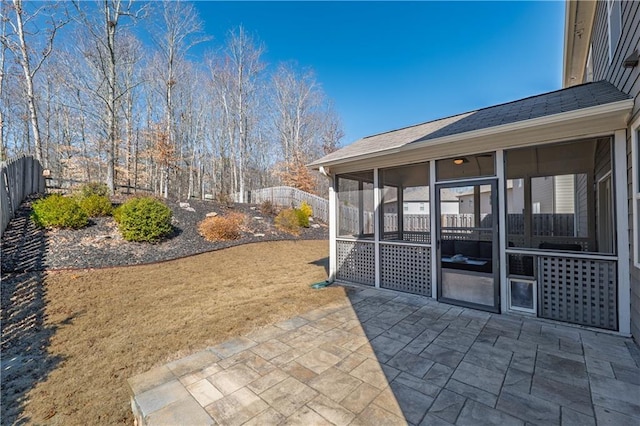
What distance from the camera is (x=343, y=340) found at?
3.10 m

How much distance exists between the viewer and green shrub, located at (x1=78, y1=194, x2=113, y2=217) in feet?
25.3

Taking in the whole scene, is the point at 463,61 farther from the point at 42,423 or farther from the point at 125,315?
the point at 42,423

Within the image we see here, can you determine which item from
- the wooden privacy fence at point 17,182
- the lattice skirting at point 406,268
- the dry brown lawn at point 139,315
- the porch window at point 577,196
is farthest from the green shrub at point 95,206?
the porch window at point 577,196

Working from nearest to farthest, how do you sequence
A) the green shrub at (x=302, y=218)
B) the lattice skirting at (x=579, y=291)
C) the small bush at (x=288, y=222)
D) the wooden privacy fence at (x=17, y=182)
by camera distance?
the lattice skirting at (x=579, y=291)
the wooden privacy fence at (x=17, y=182)
the small bush at (x=288, y=222)
the green shrub at (x=302, y=218)

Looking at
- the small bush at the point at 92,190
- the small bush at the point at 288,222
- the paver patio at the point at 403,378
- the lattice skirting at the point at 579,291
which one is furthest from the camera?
the small bush at the point at 288,222

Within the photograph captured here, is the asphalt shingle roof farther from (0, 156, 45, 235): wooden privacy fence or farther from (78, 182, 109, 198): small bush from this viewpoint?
(78, 182, 109, 198): small bush

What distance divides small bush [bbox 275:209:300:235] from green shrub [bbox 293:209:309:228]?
45 cm

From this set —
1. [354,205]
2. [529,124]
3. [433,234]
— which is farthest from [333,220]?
→ [529,124]

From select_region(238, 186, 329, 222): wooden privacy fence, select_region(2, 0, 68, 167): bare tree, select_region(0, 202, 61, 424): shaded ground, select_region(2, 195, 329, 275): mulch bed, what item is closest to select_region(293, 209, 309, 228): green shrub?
select_region(238, 186, 329, 222): wooden privacy fence

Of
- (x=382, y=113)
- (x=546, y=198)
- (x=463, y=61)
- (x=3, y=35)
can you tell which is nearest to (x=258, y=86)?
(x=382, y=113)

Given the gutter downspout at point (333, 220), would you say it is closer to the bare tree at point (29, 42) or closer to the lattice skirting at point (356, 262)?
the lattice skirting at point (356, 262)

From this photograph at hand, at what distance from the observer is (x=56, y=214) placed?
6832 millimetres

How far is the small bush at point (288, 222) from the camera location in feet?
39.2

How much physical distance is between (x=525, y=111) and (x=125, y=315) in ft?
21.7
